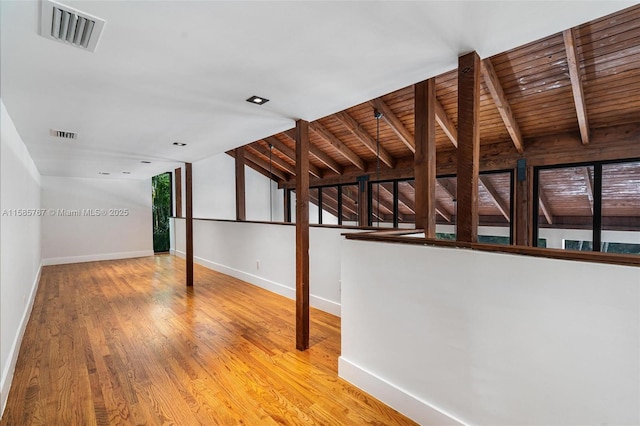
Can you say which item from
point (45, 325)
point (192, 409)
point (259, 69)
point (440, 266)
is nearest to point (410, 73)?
point (259, 69)

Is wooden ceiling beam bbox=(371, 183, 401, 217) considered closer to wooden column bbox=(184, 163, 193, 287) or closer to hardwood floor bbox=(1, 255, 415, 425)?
hardwood floor bbox=(1, 255, 415, 425)

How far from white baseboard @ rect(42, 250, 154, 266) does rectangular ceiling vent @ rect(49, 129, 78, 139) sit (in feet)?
17.8

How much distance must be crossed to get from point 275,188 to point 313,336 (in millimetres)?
6954

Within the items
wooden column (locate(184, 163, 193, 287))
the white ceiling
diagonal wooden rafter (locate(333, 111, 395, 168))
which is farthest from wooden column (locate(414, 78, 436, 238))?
wooden column (locate(184, 163, 193, 287))

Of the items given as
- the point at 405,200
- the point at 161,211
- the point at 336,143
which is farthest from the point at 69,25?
the point at 161,211

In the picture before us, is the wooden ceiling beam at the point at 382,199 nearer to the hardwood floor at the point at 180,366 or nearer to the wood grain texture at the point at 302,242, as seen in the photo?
the hardwood floor at the point at 180,366

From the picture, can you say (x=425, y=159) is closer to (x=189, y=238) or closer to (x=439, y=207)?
(x=439, y=207)

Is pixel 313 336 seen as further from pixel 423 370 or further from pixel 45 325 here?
pixel 45 325

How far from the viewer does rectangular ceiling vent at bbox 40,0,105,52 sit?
133cm

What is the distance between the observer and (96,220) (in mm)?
7891

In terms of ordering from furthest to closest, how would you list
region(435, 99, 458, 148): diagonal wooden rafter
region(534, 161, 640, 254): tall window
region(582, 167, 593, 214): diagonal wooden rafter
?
region(435, 99, 458, 148): diagonal wooden rafter → region(582, 167, 593, 214): diagonal wooden rafter → region(534, 161, 640, 254): tall window

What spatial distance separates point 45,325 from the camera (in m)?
3.57

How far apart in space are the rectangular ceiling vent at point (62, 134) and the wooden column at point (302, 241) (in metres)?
2.57

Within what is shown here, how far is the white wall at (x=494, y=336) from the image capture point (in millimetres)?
1223
